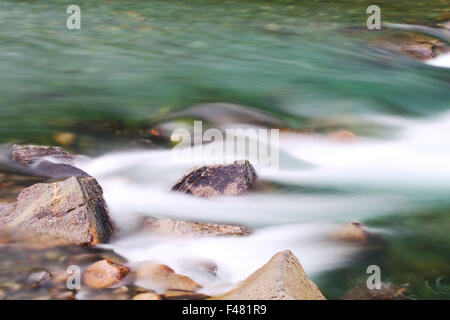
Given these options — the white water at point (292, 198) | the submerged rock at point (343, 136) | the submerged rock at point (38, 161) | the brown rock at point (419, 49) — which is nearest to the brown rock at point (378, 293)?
the white water at point (292, 198)

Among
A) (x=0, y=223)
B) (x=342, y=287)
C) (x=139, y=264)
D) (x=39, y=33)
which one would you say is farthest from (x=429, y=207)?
(x=39, y=33)

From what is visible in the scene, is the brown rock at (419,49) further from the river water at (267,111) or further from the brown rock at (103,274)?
the brown rock at (103,274)

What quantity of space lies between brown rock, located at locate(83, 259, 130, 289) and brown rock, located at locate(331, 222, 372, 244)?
162 cm

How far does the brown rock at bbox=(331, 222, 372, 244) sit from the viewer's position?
4.46 m

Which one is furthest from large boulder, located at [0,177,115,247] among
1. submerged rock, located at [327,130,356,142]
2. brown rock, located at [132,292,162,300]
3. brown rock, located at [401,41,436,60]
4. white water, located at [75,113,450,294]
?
brown rock, located at [401,41,436,60]

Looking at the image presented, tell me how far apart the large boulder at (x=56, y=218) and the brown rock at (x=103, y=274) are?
0.30 m

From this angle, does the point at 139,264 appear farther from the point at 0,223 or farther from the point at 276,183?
→ the point at 276,183

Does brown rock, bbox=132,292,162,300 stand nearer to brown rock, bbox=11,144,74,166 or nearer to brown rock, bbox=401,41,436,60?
brown rock, bbox=11,144,74,166

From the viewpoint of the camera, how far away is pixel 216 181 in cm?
506

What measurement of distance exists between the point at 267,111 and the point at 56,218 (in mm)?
3903

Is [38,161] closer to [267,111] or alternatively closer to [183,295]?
[183,295]

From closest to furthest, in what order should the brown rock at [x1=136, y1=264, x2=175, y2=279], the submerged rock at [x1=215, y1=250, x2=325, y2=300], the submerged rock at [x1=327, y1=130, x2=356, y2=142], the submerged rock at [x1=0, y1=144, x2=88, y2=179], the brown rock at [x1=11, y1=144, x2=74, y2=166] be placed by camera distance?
the submerged rock at [x1=215, y1=250, x2=325, y2=300], the brown rock at [x1=136, y1=264, x2=175, y2=279], the submerged rock at [x1=0, y1=144, x2=88, y2=179], the brown rock at [x1=11, y1=144, x2=74, y2=166], the submerged rock at [x1=327, y1=130, x2=356, y2=142]

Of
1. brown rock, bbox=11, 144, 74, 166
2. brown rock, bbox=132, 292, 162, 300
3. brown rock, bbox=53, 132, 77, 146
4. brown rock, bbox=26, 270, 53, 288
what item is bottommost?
brown rock, bbox=132, 292, 162, 300

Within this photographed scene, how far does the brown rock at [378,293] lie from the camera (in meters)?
3.65
